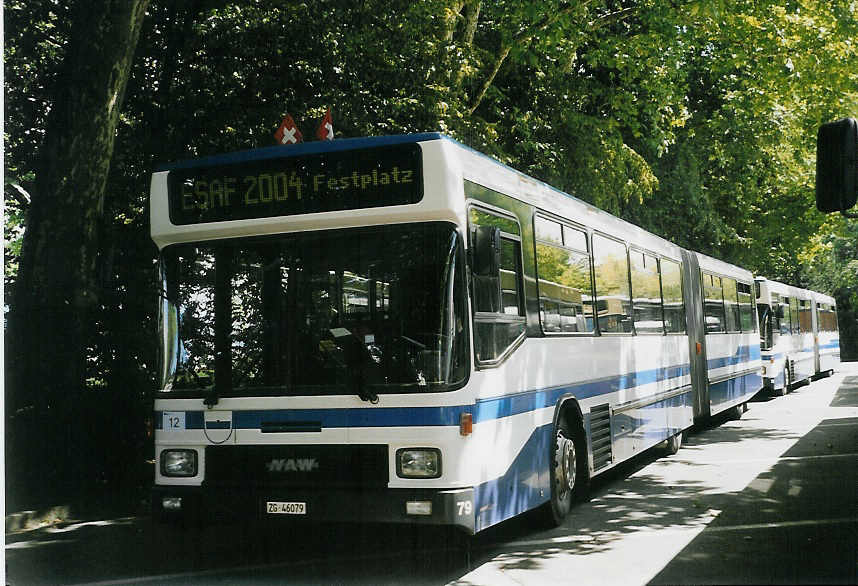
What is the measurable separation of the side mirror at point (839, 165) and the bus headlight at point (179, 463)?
4.68m

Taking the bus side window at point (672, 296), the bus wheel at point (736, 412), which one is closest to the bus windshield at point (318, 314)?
the bus side window at point (672, 296)

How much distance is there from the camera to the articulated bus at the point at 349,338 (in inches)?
277

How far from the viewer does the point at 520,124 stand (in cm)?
2017

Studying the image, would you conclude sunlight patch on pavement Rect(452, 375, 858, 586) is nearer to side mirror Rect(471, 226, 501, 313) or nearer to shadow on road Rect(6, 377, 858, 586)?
shadow on road Rect(6, 377, 858, 586)

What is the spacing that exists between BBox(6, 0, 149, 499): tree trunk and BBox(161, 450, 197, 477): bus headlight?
13.1ft

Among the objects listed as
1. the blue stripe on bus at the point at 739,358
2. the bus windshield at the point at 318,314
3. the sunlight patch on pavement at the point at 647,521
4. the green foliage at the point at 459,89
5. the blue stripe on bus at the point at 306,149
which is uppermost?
the green foliage at the point at 459,89

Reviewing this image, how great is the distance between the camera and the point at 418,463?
6992 mm

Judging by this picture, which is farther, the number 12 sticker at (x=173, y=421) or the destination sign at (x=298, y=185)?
the number 12 sticker at (x=173, y=421)

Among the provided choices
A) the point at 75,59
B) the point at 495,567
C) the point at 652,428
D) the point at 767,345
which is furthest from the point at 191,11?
the point at 767,345

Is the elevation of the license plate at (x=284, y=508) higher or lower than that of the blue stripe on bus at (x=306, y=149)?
lower

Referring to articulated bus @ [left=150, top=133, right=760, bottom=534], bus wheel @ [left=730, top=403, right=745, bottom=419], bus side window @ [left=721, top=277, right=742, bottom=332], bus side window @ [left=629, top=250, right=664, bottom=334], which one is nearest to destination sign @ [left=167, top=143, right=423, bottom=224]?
articulated bus @ [left=150, top=133, right=760, bottom=534]

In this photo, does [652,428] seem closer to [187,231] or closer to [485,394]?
[485,394]

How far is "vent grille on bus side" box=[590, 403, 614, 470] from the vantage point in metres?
10.1

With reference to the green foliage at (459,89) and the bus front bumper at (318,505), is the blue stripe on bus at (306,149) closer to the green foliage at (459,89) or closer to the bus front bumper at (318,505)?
the green foliage at (459,89)
